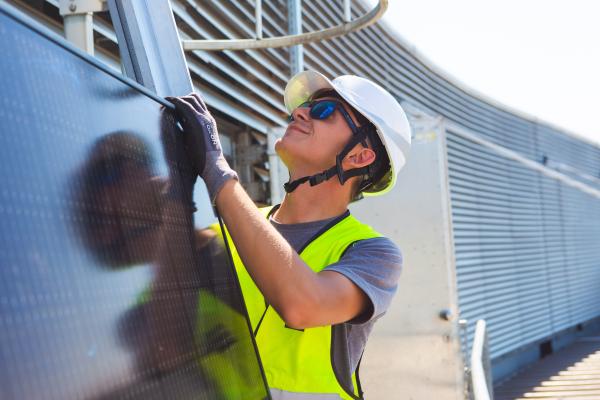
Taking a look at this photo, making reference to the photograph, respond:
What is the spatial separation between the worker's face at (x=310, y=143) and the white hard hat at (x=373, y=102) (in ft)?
0.32

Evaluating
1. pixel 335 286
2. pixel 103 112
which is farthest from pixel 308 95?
pixel 103 112

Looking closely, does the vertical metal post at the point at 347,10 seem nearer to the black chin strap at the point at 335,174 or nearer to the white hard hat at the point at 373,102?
the white hard hat at the point at 373,102

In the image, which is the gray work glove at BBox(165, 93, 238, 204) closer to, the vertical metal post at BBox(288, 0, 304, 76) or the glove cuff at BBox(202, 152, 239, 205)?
the glove cuff at BBox(202, 152, 239, 205)

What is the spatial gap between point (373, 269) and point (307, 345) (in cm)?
28

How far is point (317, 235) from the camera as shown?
7.44 feet

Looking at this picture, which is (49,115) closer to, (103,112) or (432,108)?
(103,112)

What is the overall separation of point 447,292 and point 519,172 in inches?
546

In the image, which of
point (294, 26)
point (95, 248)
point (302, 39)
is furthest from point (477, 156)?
point (95, 248)

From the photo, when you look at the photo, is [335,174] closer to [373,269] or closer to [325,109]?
[325,109]

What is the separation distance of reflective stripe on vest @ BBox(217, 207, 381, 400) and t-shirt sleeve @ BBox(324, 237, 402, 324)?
6 centimetres

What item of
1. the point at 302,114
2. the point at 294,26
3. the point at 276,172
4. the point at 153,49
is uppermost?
the point at 294,26

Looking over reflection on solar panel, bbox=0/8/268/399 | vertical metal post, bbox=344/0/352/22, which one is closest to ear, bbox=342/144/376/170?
reflection on solar panel, bbox=0/8/268/399

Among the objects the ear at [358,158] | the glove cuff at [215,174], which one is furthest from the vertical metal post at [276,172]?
the glove cuff at [215,174]

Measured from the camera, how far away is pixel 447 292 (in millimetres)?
5508
